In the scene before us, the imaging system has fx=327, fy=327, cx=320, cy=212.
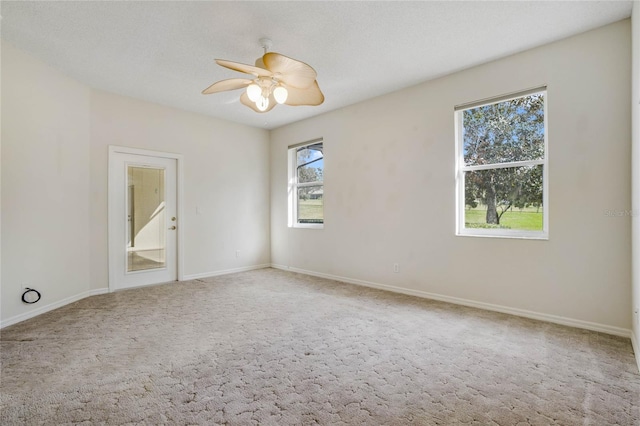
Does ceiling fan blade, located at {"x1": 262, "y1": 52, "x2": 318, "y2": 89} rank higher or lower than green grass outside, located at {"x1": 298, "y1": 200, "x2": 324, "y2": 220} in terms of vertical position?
higher

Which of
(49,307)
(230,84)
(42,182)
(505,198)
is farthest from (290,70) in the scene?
(49,307)

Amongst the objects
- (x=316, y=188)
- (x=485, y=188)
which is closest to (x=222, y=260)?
(x=316, y=188)

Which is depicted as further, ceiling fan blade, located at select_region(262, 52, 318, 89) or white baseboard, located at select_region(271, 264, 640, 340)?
white baseboard, located at select_region(271, 264, 640, 340)

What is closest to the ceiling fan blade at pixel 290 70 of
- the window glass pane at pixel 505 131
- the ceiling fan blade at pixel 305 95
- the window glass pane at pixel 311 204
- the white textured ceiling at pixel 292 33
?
the ceiling fan blade at pixel 305 95

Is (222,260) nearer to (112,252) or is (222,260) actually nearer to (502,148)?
(112,252)

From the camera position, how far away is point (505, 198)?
3.50 meters

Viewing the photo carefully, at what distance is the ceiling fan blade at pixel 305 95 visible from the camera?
9.75 ft

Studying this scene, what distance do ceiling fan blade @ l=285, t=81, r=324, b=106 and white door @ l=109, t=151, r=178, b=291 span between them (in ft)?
9.07

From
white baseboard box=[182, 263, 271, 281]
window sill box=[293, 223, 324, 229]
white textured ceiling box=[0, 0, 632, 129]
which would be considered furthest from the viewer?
window sill box=[293, 223, 324, 229]

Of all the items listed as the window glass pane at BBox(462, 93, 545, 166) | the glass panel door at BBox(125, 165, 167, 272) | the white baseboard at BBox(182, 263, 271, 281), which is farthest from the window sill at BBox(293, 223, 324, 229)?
the window glass pane at BBox(462, 93, 545, 166)

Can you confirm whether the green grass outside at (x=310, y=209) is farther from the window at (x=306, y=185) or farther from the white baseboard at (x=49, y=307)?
the white baseboard at (x=49, y=307)

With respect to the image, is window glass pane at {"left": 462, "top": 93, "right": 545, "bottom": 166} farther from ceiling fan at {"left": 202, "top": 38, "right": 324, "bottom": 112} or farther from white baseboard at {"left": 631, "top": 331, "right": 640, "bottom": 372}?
ceiling fan at {"left": 202, "top": 38, "right": 324, "bottom": 112}

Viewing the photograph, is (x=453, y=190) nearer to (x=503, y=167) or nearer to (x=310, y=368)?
(x=503, y=167)

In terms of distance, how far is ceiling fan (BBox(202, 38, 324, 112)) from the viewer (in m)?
2.49
